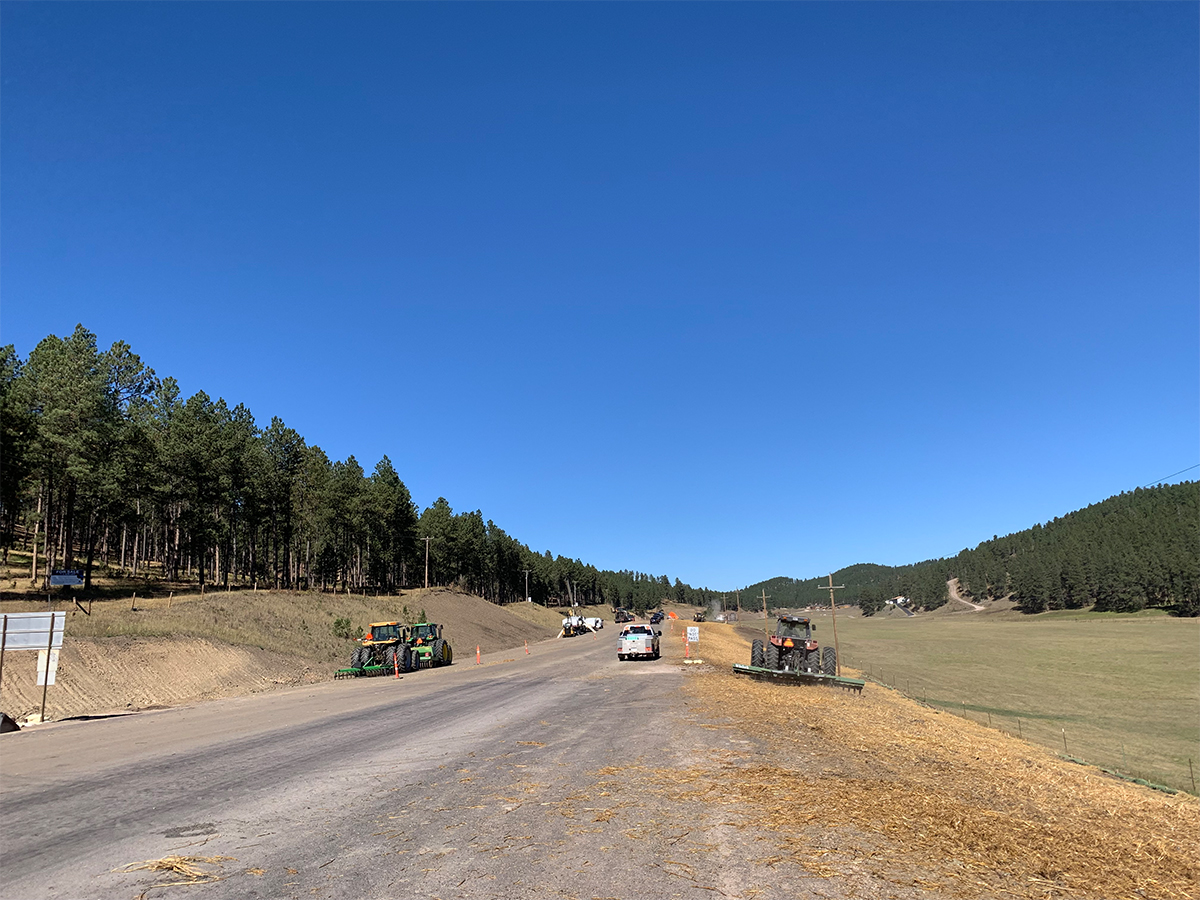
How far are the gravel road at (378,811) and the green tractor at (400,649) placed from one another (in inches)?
691

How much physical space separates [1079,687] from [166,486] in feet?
227

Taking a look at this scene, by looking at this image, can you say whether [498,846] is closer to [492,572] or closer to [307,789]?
[307,789]

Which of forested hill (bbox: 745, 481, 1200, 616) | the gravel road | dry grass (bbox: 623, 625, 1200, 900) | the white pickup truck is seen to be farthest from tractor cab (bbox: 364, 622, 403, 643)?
forested hill (bbox: 745, 481, 1200, 616)

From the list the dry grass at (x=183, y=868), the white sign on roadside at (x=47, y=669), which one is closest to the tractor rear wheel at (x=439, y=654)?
the white sign on roadside at (x=47, y=669)

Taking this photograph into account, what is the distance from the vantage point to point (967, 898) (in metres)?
5.28

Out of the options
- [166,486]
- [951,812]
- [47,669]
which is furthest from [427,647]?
[951,812]

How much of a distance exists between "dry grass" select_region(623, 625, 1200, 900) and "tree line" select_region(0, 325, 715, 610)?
4701 cm

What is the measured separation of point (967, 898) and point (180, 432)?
61842 mm

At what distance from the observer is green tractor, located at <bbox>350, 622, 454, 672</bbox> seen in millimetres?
34375

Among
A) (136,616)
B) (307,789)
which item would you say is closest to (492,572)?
(136,616)

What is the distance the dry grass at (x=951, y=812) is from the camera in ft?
19.5

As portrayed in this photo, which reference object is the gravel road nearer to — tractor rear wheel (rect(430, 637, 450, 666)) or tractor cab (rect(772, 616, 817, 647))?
tractor cab (rect(772, 616, 817, 647))

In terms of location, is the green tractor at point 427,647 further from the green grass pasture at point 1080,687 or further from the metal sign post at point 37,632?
the green grass pasture at point 1080,687

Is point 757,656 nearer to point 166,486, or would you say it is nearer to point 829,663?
point 829,663
